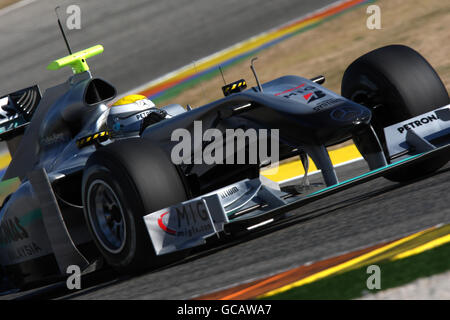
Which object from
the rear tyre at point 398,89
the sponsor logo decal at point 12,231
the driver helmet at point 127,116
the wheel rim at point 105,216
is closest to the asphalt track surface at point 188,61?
the wheel rim at point 105,216

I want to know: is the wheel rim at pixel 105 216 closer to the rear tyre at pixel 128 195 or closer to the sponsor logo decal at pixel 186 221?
the rear tyre at pixel 128 195

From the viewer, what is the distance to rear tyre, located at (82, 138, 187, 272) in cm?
506

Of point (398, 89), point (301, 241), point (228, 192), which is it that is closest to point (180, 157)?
point (228, 192)

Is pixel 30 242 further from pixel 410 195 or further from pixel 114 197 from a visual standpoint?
pixel 410 195

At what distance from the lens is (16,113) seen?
281 inches

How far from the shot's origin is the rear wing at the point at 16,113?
7105mm

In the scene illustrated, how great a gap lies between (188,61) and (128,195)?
32.1ft

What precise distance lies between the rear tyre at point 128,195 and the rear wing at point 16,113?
74.7 inches

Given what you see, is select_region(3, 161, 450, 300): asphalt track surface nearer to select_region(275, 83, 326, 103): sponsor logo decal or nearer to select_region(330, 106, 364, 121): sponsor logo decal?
select_region(330, 106, 364, 121): sponsor logo decal

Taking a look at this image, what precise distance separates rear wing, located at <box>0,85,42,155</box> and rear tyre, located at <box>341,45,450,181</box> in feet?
9.86

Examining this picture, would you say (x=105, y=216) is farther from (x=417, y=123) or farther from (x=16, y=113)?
(x=417, y=123)

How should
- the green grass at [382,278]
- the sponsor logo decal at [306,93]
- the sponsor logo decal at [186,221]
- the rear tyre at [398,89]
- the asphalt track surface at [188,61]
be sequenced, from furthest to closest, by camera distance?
the rear tyre at [398,89] → the sponsor logo decal at [306,93] → the sponsor logo decal at [186,221] → the asphalt track surface at [188,61] → the green grass at [382,278]

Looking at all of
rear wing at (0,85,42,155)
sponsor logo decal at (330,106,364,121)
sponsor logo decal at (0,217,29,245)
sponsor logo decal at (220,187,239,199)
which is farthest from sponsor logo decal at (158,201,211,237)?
rear wing at (0,85,42,155)

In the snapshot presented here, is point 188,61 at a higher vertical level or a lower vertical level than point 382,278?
higher
